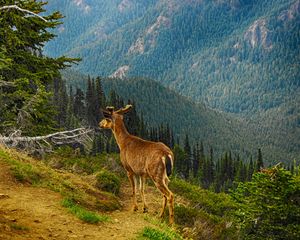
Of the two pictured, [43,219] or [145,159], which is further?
[145,159]

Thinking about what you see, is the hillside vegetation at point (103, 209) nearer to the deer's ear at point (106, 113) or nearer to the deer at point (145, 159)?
the deer at point (145, 159)

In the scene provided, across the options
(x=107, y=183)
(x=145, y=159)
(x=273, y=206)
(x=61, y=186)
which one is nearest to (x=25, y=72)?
(x=107, y=183)

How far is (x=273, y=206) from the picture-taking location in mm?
21109

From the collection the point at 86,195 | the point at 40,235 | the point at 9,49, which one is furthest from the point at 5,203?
the point at 9,49

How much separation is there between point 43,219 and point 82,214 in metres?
1.26

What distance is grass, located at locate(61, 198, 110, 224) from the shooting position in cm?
1187

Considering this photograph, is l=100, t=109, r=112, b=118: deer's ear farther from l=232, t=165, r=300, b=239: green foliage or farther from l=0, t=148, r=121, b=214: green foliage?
l=232, t=165, r=300, b=239: green foliage

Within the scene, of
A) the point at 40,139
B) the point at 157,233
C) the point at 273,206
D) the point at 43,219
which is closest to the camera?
the point at 43,219

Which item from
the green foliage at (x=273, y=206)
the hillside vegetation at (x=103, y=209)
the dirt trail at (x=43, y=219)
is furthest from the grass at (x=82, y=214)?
the green foliage at (x=273, y=206)

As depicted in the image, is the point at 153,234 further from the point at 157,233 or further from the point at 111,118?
the point at 111,118

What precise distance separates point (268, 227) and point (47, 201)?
12659mm

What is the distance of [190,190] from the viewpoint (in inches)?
1410

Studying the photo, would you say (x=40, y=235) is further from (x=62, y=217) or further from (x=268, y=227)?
(x=268, y=227)

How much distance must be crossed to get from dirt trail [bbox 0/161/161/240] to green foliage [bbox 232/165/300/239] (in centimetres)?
925
